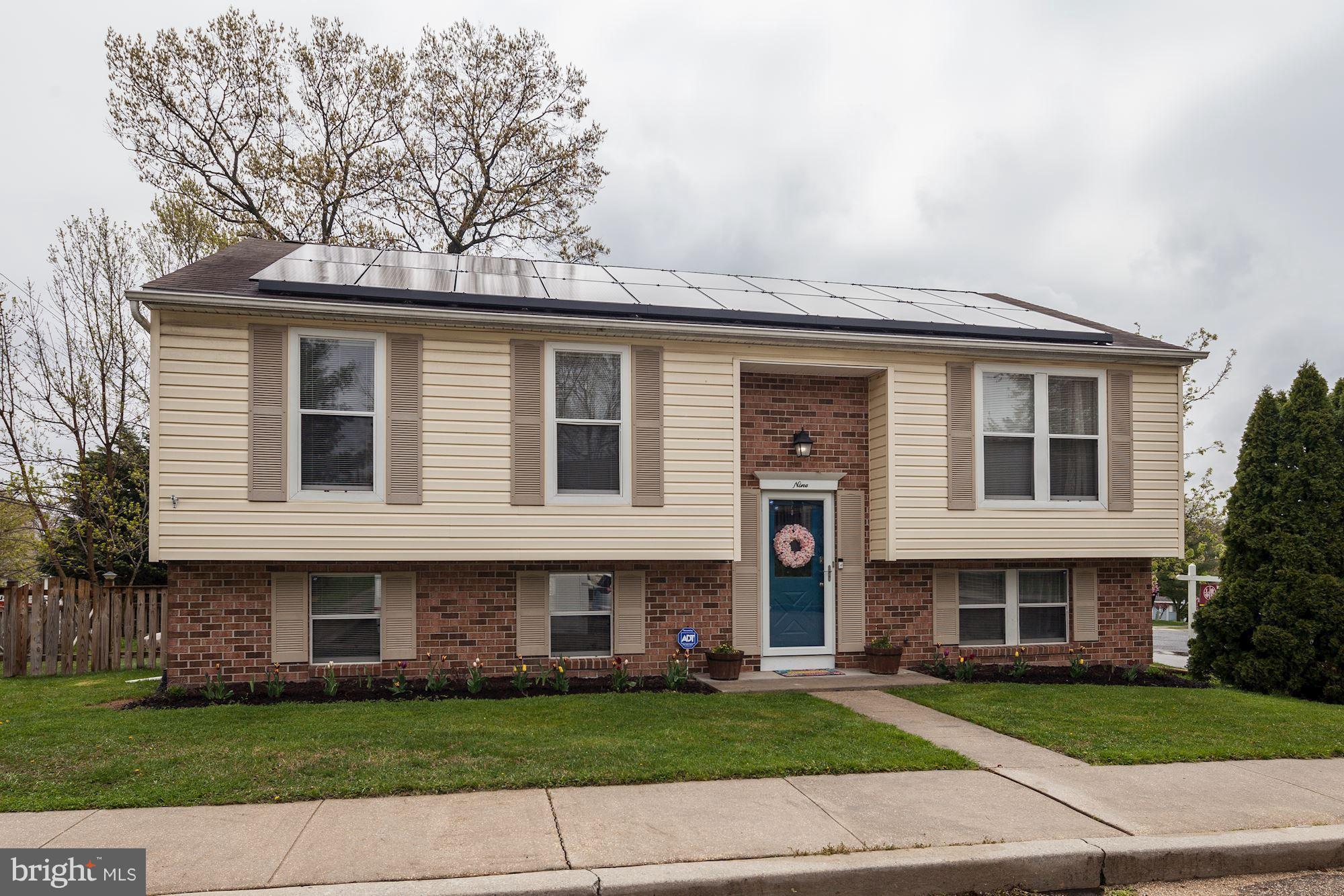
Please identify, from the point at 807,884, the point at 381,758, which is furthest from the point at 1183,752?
the point at 381,758

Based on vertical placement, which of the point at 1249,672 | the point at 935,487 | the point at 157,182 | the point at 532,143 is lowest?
the point at 1249,672

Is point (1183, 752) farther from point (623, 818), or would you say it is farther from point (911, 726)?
point (623, 818)

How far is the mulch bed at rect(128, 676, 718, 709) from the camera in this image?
8.49 meters

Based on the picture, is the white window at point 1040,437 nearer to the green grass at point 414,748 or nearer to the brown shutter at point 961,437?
the brown shutter at point 961,437

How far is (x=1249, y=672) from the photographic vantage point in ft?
34.3

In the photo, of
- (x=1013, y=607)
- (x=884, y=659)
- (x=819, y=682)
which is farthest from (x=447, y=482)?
(x=1013, y=607)

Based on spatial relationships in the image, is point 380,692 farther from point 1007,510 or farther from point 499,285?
point 1007,510

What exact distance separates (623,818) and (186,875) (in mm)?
2202

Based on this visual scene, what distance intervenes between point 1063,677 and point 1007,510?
6.69ft

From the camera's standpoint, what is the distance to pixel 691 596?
10.3 m

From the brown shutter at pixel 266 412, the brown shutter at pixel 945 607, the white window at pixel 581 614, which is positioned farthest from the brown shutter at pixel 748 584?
the brown shutter at pixel 266 412

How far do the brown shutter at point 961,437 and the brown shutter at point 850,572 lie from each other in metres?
1.12

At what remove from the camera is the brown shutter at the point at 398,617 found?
9.49 meters

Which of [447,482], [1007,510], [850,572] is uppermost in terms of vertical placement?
[447,482]
